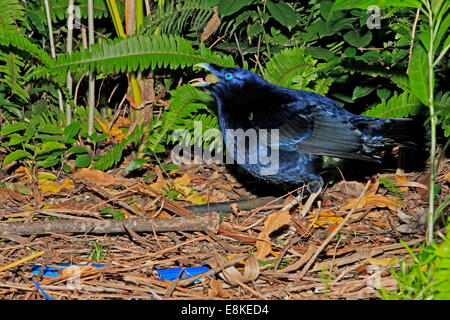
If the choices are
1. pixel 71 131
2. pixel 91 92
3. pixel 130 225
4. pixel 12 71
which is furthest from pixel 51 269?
pixel 12 71

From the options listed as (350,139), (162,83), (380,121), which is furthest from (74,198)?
(380,121)

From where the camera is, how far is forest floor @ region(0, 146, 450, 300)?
3.42 meters

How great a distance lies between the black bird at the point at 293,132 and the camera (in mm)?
4707

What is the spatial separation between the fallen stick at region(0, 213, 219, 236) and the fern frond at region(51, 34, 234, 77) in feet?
5.04

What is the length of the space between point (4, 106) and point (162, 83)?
5.67 ft

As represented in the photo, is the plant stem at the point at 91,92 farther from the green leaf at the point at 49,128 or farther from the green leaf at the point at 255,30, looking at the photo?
the green leaf at the point at 255,30

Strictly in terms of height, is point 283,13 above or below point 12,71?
above

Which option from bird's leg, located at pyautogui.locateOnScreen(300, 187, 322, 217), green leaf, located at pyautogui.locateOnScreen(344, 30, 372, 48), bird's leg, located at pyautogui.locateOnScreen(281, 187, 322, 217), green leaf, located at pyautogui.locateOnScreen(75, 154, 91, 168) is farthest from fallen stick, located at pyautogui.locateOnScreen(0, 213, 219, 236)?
green leaf, located at pyautogui.locateOnScreen(344, 30, 372, 48)

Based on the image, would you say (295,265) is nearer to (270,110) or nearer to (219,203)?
(219,203)

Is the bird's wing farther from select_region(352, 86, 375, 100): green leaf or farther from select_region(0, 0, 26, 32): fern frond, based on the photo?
select_region(0, 0, 26, 32): fern frond

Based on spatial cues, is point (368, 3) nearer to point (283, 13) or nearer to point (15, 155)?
point (283, 13)

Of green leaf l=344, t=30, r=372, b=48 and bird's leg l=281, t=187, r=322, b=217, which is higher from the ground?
green leaf l=344, t=30, r=372, b=48

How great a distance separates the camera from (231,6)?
498 cm

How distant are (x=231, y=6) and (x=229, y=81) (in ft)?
2.40
